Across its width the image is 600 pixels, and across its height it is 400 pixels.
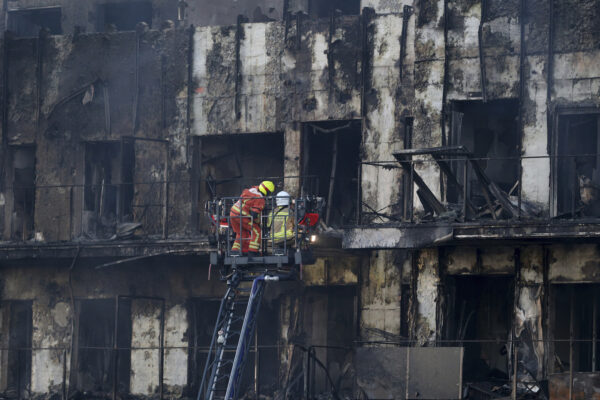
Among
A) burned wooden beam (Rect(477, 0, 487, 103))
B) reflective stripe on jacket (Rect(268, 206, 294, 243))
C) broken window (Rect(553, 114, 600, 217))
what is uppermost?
burned wooden beam (Rect(477, 0, 487, 103))

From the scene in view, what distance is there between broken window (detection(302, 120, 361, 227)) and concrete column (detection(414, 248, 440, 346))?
2684 millimetres

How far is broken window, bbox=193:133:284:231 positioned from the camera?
90.5 ft

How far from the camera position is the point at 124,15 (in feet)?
96.0

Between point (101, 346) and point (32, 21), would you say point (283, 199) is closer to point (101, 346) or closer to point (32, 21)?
point (101, 346)

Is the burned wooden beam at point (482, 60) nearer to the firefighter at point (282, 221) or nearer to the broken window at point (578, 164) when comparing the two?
the broken window at point (578, 164)

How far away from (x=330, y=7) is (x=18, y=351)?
9312mm

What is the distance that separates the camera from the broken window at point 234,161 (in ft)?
90.5

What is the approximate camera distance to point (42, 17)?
30016 mm

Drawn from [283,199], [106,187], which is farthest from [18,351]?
[283,199]

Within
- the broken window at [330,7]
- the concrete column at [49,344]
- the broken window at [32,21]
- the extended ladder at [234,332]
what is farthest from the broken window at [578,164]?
the broken window at [32,21]

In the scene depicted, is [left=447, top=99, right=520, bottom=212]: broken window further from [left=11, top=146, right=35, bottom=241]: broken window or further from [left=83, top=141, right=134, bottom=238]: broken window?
[left=11, top=146, right=35, bottom=241]: broken window

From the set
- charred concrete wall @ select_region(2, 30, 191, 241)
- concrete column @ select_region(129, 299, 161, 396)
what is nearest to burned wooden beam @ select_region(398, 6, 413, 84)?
charred concrete wall @ select_region(2, 30, 191, 241)

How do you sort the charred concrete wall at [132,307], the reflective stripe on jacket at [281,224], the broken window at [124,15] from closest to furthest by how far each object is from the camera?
the reflective stripe on jacket at [281,224] < the charred concrete wall at [132,307] < the broken window at [124,15]

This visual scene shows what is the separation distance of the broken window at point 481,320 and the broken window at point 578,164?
184 centimetres
